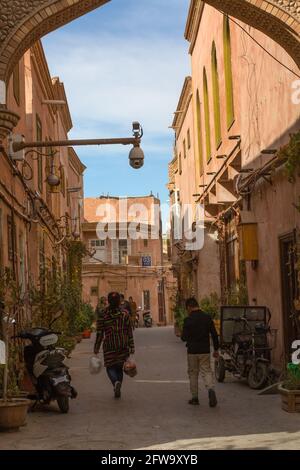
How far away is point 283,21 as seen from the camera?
11211 mm

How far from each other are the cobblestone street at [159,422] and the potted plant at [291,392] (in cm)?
13

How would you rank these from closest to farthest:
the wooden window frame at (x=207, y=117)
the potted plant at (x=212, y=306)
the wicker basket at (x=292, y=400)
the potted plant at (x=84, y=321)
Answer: the wicker basket at (x=292, y=400) < the potted plant at (x=212, y=306) < the wooden window frame at (x=207, y=117) < the potted plant at (x=84, y=321)

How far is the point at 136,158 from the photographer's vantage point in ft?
46.5

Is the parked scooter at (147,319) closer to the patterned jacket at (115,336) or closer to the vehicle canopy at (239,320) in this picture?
the vehicle canopy at (239,320)

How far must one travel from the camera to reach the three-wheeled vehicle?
13.0m

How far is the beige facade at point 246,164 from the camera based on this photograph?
14250 millimetres

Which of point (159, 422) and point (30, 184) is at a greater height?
point (30, 184)

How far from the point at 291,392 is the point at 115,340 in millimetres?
3169

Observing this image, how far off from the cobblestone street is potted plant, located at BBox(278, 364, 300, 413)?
0.13 meters

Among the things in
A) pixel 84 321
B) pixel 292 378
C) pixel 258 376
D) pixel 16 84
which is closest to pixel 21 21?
pixel 292 378

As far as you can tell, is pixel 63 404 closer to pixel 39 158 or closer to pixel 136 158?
pixel 136 158

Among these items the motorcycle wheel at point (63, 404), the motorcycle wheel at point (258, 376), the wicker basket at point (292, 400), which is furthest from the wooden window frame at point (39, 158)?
the wicker basket at point (292, 400)

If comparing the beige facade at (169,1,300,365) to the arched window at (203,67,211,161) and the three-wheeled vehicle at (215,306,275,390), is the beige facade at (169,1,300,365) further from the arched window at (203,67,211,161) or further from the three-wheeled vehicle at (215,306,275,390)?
the three-wheeled vehicle at (215,306,275,390)

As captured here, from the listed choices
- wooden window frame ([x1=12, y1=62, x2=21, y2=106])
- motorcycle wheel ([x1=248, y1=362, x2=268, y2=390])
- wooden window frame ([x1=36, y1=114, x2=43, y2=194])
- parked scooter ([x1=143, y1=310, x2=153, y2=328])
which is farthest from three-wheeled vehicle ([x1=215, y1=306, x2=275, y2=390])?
parked scooter ([x1=143, y1=310, x2=153, y2=328])
